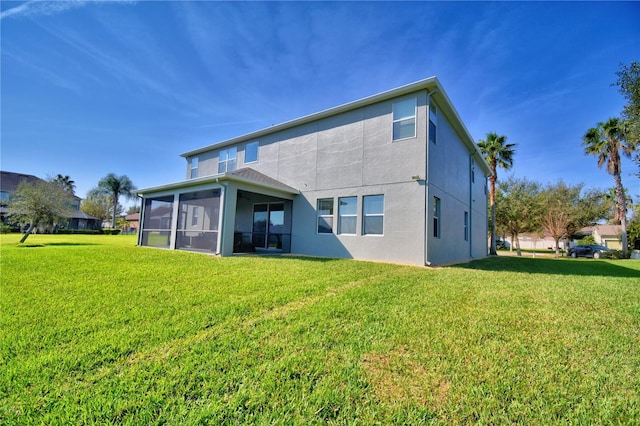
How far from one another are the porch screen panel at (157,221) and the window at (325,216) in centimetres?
722

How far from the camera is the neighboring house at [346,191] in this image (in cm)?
950

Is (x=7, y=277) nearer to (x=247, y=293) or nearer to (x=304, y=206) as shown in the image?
(x=247, y=293)

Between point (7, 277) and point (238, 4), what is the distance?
9374mm

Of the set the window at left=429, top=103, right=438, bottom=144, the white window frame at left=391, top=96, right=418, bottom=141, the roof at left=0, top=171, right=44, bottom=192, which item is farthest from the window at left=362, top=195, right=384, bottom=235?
the roof at left=0, top=171, right=44, bottom=192

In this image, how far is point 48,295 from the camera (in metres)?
4.36

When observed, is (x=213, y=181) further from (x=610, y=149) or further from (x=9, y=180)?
(x=9, y=180)

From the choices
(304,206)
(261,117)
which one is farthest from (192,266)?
(261,117)

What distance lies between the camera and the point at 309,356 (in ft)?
8.29

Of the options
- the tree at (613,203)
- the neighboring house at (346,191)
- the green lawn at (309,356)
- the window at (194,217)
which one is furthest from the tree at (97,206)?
the tree at (613,203)

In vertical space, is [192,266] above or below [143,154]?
below

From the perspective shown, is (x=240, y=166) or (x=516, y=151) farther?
(x=516, y=151)

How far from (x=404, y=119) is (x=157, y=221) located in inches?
500

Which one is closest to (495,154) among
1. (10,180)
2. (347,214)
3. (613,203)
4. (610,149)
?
(610,149)

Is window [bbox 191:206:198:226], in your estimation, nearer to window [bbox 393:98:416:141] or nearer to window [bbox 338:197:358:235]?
window [bbox 338:197:358:235]
